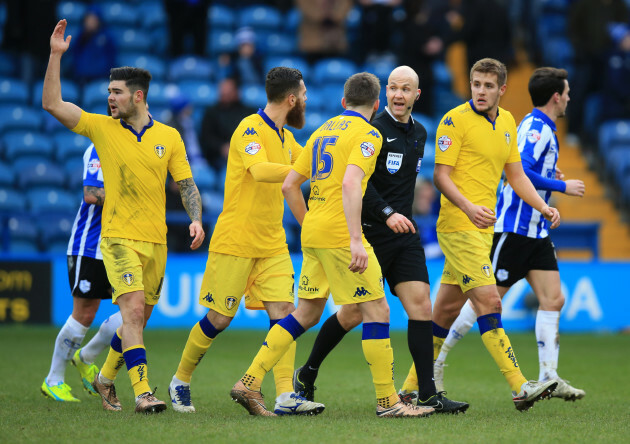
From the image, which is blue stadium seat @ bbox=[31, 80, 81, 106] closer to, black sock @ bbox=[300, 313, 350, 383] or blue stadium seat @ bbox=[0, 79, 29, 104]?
blue stadium seat @ bbox=[0, 79, 29, 104]

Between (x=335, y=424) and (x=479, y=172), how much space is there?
7.50ft

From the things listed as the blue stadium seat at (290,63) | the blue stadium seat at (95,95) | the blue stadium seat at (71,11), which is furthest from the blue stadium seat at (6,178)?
the blue stadium seat at (290,63)

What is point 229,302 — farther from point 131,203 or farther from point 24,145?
point 24,145

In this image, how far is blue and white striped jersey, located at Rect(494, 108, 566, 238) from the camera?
25.1ft

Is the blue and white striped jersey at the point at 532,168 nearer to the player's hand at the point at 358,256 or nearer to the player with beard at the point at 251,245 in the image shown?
A: the player with beard at the point at 251,245

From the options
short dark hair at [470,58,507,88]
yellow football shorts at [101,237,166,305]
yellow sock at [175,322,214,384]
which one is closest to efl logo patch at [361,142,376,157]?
short dark hair at [470,58,507,88]

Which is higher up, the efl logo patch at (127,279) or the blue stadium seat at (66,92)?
the blue stadium seat at (66,92)

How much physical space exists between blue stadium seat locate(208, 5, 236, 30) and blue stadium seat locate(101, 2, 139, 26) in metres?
1.54

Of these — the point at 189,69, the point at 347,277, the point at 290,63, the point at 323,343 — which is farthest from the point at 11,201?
the point at 347,277

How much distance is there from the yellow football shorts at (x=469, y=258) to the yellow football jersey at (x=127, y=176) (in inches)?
87.3

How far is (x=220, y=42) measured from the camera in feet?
60.6

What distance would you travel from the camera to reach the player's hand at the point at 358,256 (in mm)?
6047

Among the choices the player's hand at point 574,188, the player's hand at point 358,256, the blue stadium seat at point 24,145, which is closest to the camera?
the player's hand at point 358,256

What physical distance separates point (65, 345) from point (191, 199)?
1.79 metres
